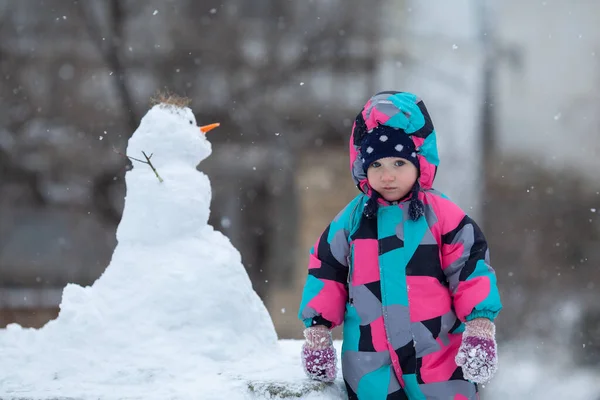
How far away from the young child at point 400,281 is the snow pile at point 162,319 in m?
0.23

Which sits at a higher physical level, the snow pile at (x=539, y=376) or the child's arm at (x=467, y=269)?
the child's arm at (x=467, y=269)

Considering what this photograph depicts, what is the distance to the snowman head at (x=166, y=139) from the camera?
2857mm

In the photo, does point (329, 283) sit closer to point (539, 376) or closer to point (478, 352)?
point (478, 352)

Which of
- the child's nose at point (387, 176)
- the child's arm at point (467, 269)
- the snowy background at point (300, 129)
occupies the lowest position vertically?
the child's arm at point (467, 269)

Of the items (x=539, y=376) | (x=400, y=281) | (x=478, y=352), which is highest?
(x=400, y=281)

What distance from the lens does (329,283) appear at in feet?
7.44

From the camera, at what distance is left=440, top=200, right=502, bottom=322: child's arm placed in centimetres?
208

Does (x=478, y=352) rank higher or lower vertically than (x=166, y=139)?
lower

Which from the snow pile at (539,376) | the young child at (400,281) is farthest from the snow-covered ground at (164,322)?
the snow pile at (539,376)

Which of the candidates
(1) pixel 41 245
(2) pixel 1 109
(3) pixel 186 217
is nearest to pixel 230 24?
(2) pixel 1 109

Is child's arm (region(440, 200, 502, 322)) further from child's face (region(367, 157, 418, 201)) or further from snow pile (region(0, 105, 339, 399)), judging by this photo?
snow pile (region(0, 105, 339, 399))

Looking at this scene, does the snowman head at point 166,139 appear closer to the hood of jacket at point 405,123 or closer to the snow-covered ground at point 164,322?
the snow-covered ground at point 164,322

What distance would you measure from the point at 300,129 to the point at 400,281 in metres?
5.72

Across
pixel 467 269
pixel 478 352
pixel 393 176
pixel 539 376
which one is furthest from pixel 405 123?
pixel 539 376
